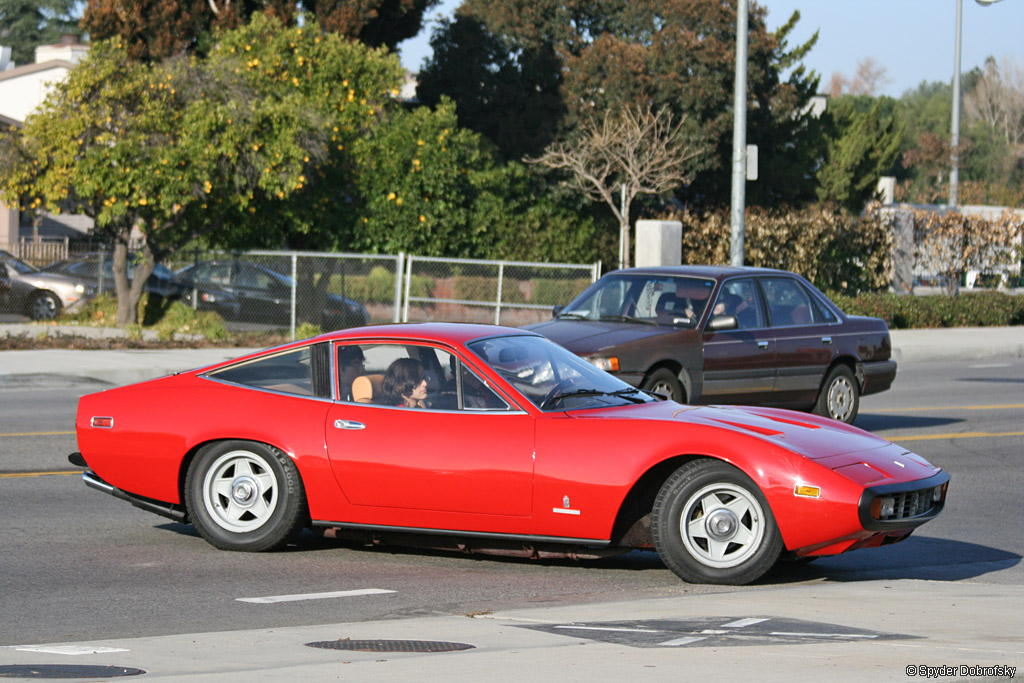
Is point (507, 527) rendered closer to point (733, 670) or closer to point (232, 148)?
point (733, 670)

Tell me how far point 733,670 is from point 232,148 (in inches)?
752

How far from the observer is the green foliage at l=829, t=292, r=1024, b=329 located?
92.5 feet

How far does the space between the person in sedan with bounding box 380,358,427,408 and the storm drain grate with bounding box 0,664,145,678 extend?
2.69m

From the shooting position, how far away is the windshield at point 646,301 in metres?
12.3

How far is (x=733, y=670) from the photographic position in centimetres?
457

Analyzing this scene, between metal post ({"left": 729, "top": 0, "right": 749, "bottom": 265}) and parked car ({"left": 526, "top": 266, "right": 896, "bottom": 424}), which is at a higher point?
metal post ({"left": 729, "top": 0, "right": 749, "bottom": 265})

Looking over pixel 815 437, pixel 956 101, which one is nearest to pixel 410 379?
pixel 815 437

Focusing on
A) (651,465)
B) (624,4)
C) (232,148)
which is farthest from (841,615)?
(624,4)

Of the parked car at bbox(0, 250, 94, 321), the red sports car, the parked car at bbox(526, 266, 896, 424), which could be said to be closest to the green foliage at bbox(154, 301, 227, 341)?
the parked car at bbox(0, 250, 94, 321)

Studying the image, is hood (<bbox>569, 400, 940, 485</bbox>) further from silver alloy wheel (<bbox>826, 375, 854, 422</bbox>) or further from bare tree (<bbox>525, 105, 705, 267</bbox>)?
bare tree (<bbox>525, 105, 705, 267</bbox>)

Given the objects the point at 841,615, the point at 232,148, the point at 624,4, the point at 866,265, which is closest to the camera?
the point at 841,615

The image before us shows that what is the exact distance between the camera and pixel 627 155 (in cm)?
3447

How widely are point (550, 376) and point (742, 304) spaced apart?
18.9 feet

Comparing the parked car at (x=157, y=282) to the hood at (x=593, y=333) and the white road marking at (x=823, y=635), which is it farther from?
the white road marking at (x=823, y=635)
